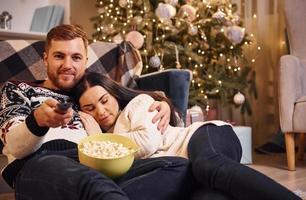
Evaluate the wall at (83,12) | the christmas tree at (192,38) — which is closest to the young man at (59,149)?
the christmas tree at (192,38)

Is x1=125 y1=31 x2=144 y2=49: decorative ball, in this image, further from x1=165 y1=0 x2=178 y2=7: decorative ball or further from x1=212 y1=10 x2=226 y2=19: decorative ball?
x1=212 y1=10 x2=226 y2=19: decorative ball

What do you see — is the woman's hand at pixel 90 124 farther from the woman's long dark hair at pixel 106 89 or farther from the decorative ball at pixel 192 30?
the decorative ball at pixel 192 30

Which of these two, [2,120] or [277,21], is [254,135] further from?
[2,120]

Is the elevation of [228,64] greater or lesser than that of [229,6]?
lesser

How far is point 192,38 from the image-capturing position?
122 inches

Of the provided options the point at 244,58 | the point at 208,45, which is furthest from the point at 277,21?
the point at 208,45

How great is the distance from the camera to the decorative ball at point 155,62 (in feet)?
9.45

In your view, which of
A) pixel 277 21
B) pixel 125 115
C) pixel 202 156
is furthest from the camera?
pixel 277 21

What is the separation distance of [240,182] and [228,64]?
7.82 feet

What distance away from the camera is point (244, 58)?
3227 mm

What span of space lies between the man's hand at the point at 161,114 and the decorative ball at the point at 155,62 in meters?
1.54

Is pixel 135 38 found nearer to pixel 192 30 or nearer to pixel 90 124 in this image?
pixel 192 30

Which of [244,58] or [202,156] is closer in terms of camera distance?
[202,156]

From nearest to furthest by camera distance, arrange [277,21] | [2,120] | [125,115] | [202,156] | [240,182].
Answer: [240,182] → [202,156] → [2,120] → [125,115] → [277,21]
